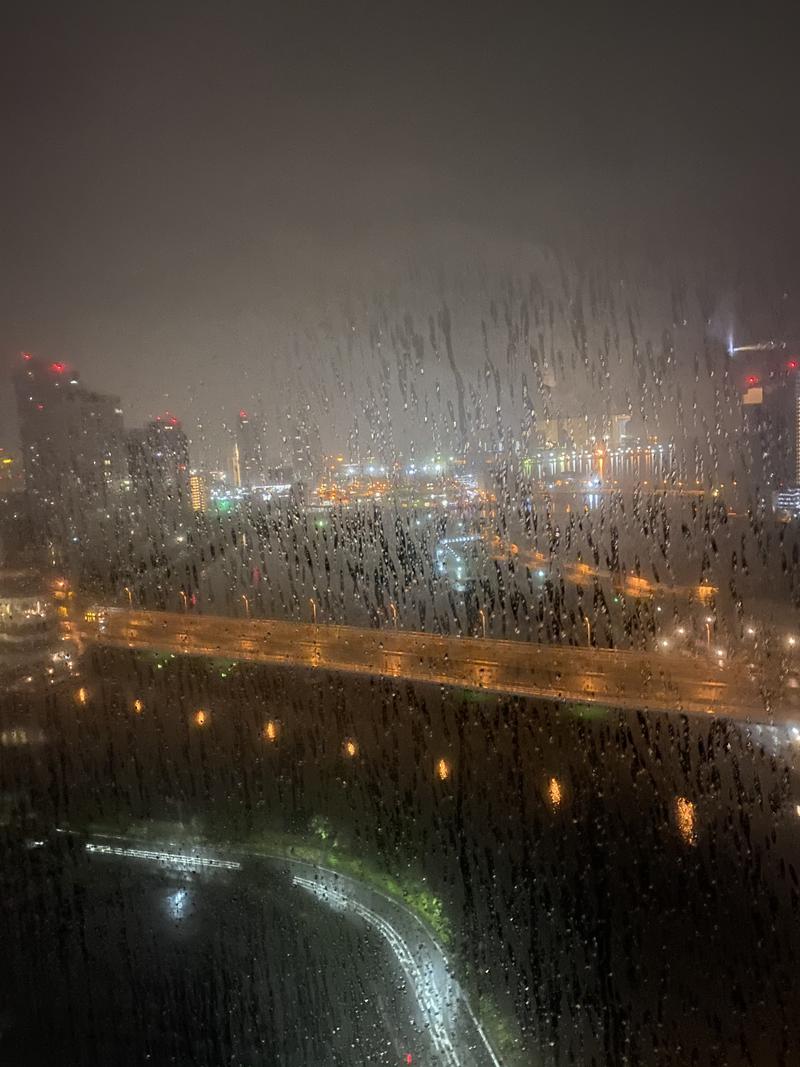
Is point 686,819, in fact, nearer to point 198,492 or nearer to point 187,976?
point 187,976

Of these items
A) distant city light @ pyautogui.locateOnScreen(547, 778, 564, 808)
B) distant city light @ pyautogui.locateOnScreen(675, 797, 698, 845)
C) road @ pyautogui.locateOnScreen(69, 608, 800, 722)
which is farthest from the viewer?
road @ pyautogui.locateOnScreen(69, 608, 800, 722)

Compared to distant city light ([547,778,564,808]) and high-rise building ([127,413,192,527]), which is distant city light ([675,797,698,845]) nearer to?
distant city light ([547,778,564,808])

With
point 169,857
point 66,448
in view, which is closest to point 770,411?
point 169,857

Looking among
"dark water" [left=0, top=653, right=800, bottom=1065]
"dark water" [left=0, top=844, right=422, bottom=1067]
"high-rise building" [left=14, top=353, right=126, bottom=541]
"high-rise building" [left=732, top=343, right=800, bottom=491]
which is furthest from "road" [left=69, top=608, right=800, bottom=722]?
"high-rise building" [left=732, top=343, right=800, bottom=491]

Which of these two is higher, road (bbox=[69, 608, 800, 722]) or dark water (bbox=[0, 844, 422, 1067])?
road (bbox=[69, 608, 800, 722])

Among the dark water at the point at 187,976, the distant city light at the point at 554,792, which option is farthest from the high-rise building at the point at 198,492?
the distant city light at the point at 554,792

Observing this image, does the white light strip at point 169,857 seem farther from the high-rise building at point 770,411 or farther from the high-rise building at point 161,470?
the high-rise building at point 770,411
